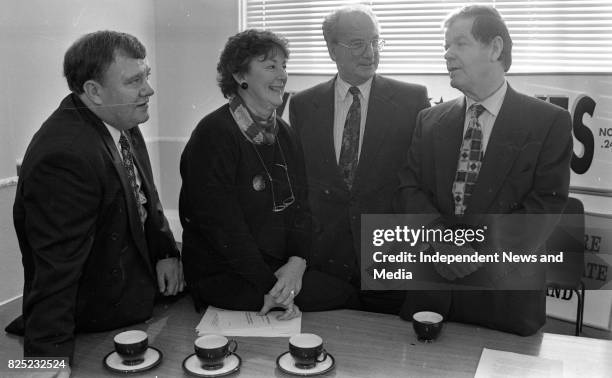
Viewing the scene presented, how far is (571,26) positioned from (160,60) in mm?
1020

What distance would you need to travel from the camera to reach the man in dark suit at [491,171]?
1360 mm

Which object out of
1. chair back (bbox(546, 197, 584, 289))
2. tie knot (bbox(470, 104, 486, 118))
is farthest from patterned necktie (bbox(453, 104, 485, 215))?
chair back (bbox(546, 197, 584, 289))

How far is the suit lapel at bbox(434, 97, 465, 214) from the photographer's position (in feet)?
4.69

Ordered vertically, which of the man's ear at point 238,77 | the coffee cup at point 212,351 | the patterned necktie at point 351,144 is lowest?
the coffee cup at point 212,351

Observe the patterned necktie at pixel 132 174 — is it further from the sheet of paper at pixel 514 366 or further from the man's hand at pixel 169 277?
the sheet of paper at pixel 514 366

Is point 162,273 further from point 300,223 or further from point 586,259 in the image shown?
point 586,259

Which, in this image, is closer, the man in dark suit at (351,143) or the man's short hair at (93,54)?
the man's short hair at (93,54)

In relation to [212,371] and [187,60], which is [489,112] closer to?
[187,60]

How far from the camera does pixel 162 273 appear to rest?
1.53 meters

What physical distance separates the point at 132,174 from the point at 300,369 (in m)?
0.69

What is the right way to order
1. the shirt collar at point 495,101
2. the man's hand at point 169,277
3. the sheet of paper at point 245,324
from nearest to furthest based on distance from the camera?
the sheet of paper at point 245,324
the shirt collar at point 495,101
the man's hand at point 169,277

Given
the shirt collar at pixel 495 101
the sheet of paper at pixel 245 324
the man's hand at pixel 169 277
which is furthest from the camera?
the man's hand at pixel 169 277

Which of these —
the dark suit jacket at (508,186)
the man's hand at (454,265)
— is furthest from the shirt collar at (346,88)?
the man's hand at (454,265)

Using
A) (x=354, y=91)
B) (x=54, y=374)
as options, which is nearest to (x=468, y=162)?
(x=354, y=91)
